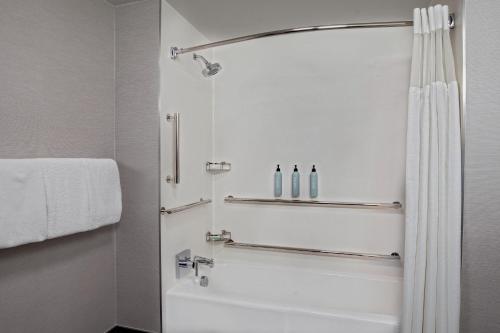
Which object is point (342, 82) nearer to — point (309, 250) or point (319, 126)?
point (319, 126)

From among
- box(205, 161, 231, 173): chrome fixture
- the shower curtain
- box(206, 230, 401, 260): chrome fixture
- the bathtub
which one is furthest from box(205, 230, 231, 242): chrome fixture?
the shower curtain

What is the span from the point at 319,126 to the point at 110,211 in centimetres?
166

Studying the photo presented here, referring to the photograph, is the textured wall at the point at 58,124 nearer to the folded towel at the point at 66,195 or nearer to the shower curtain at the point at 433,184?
the folded towel at the point at 66,195

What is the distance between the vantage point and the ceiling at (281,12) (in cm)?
195

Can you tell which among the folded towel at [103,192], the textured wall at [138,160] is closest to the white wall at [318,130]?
the textured wall at [138,160]

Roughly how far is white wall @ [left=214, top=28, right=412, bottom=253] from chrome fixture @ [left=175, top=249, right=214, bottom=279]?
1.56 feet

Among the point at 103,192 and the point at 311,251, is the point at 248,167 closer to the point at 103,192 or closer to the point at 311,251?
the point at 311,251

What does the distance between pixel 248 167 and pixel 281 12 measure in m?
1.25

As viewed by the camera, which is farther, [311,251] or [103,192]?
[311,251]

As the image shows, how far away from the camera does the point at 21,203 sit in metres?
1.25

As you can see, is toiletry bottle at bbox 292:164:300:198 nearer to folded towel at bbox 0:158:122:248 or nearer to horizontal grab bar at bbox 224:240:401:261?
horizontal grab bar at bbox 224:240:401:261

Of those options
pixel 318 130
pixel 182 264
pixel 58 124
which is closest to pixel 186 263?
pixel 182 264

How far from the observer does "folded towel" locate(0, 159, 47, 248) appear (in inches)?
46.9

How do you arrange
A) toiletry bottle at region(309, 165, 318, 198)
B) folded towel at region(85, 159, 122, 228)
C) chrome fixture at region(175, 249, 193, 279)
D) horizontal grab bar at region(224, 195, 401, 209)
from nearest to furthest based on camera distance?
folded towel at region(85, 159, 122, 228) < chrome fixture at region(175, 249, 193, 279) < horizontal grab bar at region(224, 195, 401, 209) < toiletry bottle at region(309, 165, 318, 198)
